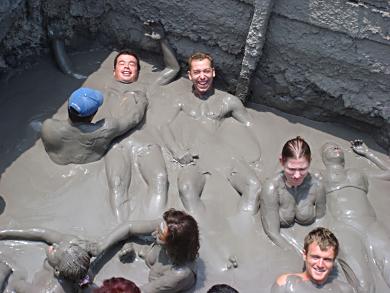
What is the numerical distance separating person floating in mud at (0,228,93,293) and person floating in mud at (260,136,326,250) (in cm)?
134

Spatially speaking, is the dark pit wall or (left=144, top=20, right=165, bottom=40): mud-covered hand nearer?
the dark pit wall

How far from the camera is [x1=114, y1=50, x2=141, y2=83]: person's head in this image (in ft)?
18.7

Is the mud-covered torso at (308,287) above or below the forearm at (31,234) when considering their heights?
above

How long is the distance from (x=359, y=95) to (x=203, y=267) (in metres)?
2.07

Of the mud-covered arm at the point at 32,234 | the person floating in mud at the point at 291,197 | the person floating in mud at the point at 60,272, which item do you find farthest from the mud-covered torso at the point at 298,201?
the mud-covered arm at the point at 32,234

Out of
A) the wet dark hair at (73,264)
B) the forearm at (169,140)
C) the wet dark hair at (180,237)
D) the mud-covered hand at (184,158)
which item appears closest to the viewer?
the wet dark hair at (73,264)

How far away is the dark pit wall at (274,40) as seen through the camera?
509 centimetres

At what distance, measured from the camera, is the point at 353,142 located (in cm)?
551

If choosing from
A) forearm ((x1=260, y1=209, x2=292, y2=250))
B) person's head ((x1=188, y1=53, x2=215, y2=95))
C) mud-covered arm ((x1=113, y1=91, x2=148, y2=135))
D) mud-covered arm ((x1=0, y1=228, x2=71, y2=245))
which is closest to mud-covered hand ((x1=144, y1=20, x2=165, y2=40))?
person's head ((x1=188, y1=53, x2=215, y2=95))

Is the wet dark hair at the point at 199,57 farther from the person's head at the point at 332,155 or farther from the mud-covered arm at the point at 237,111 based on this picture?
the person's head at the point at 332,155

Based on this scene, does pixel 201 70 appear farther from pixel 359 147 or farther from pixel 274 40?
pixel 359 147

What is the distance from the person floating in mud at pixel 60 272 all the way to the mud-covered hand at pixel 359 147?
2507 millimetres

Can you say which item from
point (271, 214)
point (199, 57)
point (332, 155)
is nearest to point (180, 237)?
point (271, 214)

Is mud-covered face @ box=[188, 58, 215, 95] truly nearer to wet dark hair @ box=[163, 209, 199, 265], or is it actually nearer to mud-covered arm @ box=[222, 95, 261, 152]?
mud-covered arm @ box=[222, 95, 261, 152]
